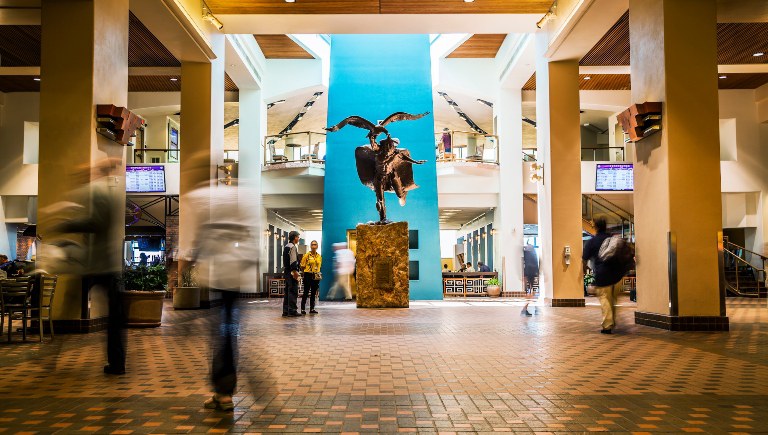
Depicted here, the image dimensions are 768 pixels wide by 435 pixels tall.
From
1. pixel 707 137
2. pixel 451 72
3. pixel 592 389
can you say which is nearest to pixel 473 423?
pixel 592 389

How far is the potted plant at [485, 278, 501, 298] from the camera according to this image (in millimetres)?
21875

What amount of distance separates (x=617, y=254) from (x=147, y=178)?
56.6 ft

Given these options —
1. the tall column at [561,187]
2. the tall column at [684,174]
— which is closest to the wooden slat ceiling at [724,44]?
the tall column at [561,187]

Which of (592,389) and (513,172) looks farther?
(513,172)

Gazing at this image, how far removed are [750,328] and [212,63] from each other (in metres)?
12.0

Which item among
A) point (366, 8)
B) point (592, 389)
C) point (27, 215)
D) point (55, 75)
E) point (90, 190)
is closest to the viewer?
point (592, 389)

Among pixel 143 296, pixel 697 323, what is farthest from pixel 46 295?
pixel 697 323

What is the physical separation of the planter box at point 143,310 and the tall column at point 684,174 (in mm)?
7108

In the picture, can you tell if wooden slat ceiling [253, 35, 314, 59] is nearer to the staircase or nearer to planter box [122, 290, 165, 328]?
the staircase

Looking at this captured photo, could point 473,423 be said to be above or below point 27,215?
below

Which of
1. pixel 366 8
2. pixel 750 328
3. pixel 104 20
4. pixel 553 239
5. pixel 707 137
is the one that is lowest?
pixel 750 328

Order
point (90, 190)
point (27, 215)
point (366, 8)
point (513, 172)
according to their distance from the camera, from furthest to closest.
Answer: point (513, 172) → point (27, 215) → point (366, 8) → point (90, 190)

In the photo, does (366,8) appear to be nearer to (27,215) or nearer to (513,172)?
(513,172)

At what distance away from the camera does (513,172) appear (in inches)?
886
